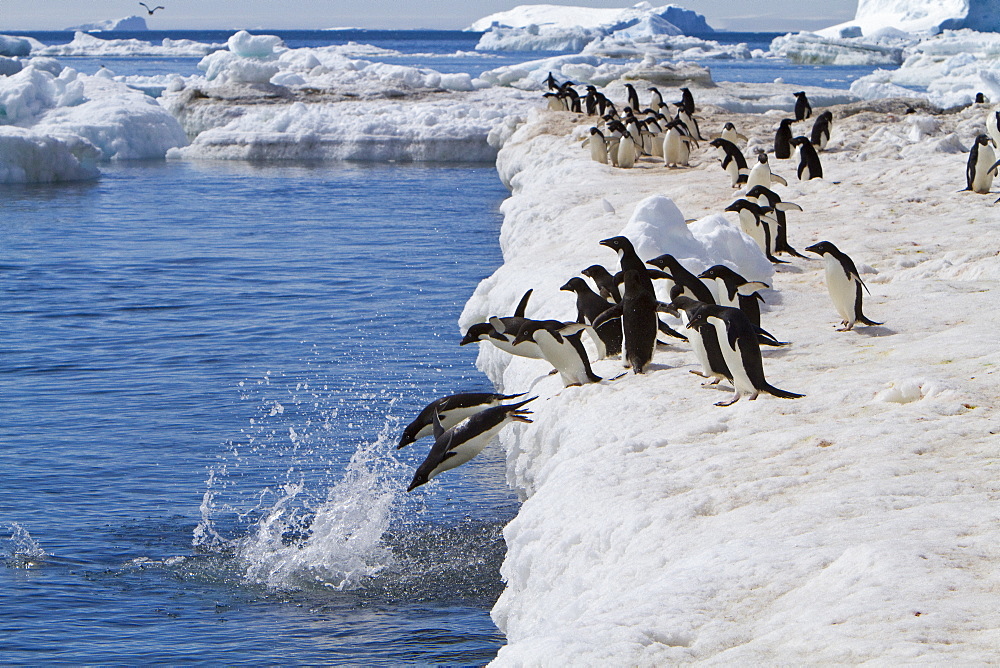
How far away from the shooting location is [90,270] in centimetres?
1451

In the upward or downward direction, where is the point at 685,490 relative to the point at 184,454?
upward

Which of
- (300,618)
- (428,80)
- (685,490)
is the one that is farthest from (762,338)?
(428,80)

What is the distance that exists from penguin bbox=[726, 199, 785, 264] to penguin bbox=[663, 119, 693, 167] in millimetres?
6508

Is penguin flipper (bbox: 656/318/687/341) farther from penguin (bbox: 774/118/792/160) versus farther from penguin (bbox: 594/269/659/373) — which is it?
penguin (bbox: 774/118/792/160)

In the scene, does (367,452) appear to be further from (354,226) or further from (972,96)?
(972,96)

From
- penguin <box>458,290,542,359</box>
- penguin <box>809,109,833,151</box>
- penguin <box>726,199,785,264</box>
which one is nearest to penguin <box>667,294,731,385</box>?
penguin <box>458,290,542,359</box>

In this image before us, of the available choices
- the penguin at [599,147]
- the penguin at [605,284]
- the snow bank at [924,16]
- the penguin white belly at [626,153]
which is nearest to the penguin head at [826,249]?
the penguin at [605,284]

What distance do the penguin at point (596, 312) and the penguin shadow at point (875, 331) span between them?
1.37m

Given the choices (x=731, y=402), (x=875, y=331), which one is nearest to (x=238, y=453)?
(x=731, y=402)

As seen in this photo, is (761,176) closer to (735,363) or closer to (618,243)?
(618,243)

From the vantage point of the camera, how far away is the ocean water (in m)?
5.35

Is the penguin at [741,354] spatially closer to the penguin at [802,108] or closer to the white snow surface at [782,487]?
the white snow surface at [782,487]

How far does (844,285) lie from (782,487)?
8.41ft

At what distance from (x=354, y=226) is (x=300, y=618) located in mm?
13209
